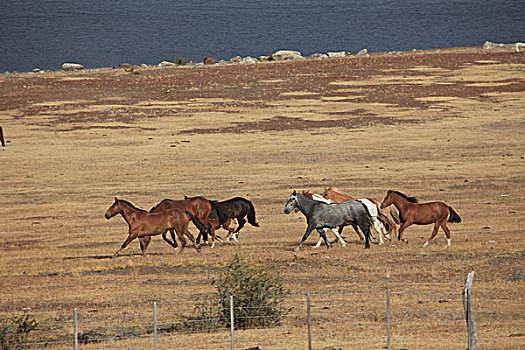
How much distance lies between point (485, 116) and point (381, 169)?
1788 cm

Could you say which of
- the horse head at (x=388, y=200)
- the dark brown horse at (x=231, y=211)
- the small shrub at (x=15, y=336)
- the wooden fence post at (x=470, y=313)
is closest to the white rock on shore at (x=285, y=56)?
the dark brown horse at (x=231, y=211)

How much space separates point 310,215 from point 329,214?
53 centimetres

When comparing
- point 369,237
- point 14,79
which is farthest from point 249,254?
point 14,79

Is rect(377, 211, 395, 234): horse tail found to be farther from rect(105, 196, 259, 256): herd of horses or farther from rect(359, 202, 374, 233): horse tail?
rect(105, 196, 259, 256): herd of horses

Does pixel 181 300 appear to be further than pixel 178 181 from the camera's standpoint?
No

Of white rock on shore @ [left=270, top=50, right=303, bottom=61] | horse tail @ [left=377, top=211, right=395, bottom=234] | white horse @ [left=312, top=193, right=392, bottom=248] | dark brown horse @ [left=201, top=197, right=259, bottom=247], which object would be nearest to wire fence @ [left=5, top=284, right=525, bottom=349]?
white horse @ [left=312, top=193, right=392, bottom=248]

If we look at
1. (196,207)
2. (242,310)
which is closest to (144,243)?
(196,207)

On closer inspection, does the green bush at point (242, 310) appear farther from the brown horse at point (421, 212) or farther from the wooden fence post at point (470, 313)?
the brown horse at point (421, 212)

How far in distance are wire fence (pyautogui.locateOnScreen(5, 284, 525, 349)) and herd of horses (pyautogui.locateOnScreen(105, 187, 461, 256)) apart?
4.95 metres

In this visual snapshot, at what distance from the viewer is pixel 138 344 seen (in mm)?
13430

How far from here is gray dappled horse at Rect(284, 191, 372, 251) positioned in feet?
71.1

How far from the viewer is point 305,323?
14.9m

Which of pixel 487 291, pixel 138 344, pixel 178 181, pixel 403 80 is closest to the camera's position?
pixel 138 344

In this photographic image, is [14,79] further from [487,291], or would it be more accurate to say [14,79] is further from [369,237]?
[487,291]
